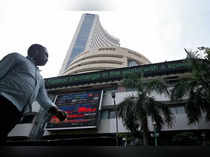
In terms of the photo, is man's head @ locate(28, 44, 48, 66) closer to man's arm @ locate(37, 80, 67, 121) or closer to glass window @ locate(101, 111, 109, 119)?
man's arm @ locate(37, 80, 67, 121)

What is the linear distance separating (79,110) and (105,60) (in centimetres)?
2126

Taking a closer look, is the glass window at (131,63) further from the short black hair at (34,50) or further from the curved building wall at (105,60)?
the short black hair at (34,50)

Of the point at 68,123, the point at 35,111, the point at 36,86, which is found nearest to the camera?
the point at 36,86

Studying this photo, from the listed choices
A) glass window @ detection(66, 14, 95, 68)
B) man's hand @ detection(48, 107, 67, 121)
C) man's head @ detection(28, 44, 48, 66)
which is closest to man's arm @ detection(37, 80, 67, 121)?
man's hand @ detection(48, 107, 67, 121)

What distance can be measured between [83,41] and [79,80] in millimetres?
78314

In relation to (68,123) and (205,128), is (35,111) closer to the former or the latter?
(68,123)

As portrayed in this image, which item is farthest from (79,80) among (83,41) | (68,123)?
(83,41)

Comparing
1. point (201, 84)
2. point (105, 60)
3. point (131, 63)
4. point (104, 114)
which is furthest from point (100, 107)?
point (131, 63)

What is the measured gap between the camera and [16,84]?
6.14ft

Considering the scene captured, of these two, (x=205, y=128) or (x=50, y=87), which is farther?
(x=50, y=87)

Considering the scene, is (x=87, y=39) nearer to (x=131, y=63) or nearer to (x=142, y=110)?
(x=131, y=63)

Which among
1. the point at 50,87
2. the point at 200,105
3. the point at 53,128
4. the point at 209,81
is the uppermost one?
the point at 50,87

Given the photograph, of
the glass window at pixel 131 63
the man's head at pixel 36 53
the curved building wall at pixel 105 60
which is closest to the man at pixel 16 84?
the man's head at pixel 36 53

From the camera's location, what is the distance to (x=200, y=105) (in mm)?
10719
